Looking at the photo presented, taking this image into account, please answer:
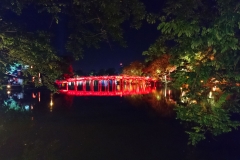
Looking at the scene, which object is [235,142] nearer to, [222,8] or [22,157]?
[22,157]

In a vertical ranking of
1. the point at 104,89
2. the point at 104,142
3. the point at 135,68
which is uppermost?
the point at 135,68

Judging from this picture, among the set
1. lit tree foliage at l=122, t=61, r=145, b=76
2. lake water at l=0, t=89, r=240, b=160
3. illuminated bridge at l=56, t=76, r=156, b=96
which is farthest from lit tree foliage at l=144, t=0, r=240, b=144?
lit tree foliage at l=122, t=61, r=145, b=76

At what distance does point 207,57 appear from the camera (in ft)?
9.96

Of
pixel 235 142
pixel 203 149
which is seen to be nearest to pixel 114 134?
pixel 203 149

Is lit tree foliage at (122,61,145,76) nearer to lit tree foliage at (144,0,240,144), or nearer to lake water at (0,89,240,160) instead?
lake water at (0,89,240,160)

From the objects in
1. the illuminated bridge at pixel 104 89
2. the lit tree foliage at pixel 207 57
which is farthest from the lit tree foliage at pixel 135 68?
the lit tree foliage at pixel 207 57

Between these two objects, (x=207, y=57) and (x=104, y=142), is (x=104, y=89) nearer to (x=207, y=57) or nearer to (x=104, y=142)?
(x=104, y=142)

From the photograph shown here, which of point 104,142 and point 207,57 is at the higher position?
point 207,57

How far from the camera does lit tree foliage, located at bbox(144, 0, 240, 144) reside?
252cm

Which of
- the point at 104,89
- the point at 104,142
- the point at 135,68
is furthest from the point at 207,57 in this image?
the point at 135,68

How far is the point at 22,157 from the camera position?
291 inches

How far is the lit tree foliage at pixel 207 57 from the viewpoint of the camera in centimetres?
252

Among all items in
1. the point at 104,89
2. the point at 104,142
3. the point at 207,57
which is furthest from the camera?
the point at 104,89

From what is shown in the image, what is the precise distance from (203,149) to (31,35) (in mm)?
6401
